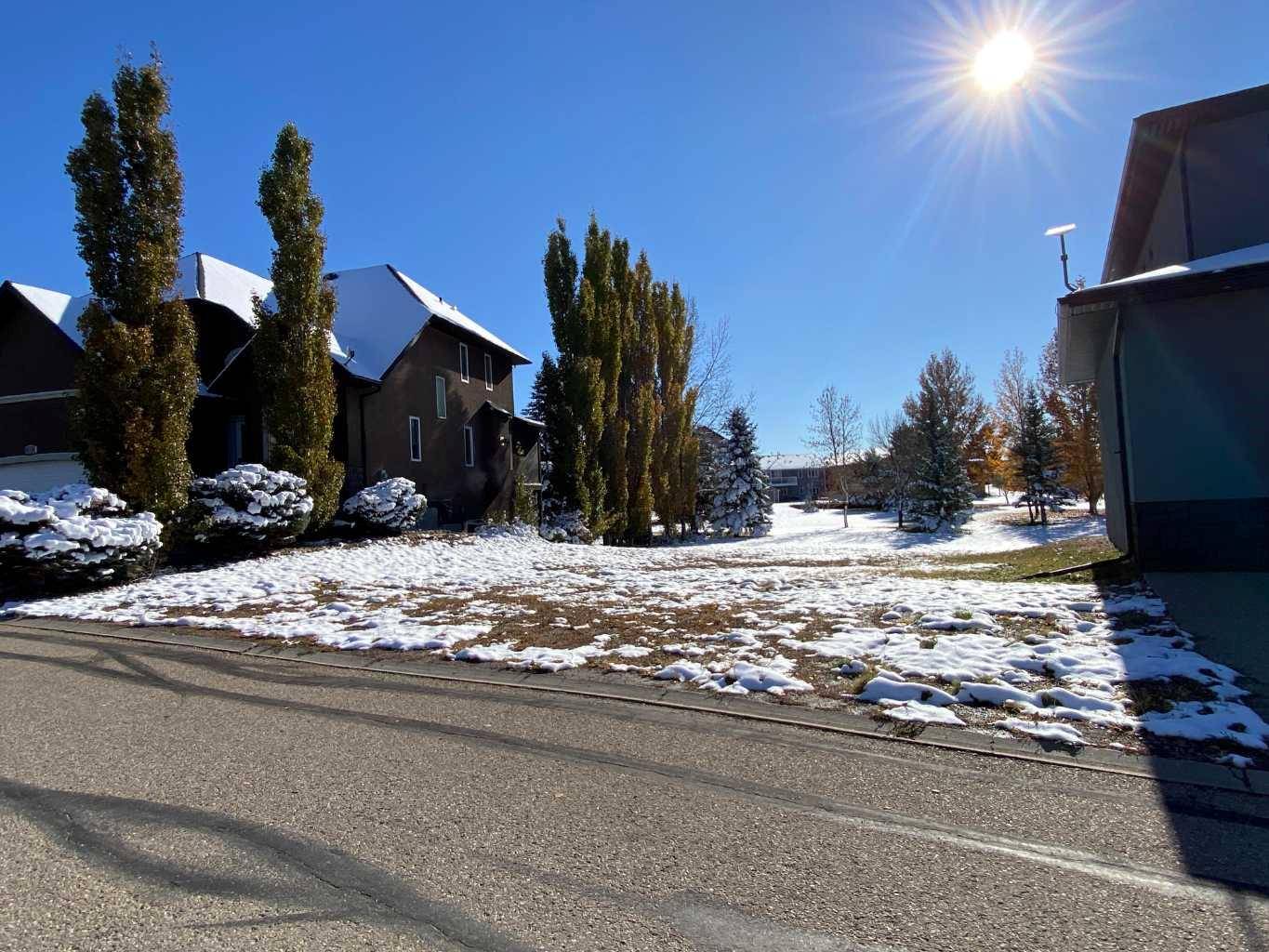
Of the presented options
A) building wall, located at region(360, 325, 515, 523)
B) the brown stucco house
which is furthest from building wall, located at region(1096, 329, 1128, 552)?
building wall, located at region(360, 325, 515, 523)

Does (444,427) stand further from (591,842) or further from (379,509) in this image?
(591,842)

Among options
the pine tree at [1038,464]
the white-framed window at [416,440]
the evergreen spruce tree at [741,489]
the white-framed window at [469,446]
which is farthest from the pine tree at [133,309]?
the pine tree at [1038,464]

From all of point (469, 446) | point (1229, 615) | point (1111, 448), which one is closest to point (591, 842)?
point (1229, 615)

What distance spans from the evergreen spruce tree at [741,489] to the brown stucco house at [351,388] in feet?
39.2

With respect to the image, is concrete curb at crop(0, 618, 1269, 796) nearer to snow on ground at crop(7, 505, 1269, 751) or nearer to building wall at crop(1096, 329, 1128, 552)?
snow on ground at crop(7, 505, 1269, 751)

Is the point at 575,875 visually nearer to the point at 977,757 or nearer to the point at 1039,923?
the point at 1039,923

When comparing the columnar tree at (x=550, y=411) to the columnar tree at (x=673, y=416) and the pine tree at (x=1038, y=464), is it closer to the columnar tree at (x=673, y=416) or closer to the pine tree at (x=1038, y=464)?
the columnar tree at (x=673, y=416)

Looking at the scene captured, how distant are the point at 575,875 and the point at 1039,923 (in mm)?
1585

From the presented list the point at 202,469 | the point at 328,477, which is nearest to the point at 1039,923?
the point at 328,477

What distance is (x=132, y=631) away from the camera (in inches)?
294

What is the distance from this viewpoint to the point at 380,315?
22.4 metres

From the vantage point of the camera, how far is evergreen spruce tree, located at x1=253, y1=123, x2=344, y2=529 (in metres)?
15.6

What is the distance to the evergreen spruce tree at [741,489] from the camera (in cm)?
3369

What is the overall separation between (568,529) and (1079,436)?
1020 inches
